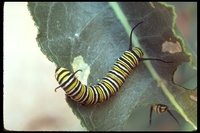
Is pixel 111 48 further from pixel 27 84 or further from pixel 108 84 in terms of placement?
pixel 27 84

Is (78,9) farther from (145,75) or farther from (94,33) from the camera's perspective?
(145,75)

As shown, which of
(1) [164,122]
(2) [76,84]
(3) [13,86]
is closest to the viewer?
(2) [76,84]

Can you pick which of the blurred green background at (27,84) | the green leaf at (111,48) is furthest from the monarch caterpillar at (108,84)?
the blurred green background at (27,84)

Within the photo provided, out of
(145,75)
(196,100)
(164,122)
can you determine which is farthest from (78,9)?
(164,122)

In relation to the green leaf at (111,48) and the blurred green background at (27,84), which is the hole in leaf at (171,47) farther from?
the blurred green background at (27,84)

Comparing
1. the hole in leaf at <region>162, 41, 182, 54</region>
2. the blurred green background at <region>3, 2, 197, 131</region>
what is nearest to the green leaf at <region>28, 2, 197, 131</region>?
the hole in leaf at <region>162, 41, 182, 54</region>

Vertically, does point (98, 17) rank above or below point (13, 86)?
above

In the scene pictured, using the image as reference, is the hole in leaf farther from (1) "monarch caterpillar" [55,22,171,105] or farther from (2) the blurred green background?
(2) the blurred green background
